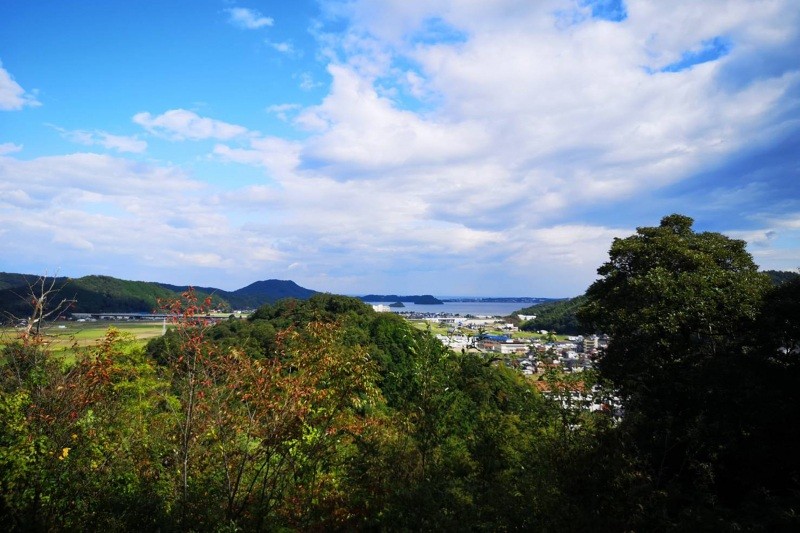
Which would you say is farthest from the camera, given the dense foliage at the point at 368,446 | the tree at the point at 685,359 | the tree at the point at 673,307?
the tree at the point at 673,307

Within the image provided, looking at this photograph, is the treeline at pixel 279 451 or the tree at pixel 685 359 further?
the tree at pixel 685 359

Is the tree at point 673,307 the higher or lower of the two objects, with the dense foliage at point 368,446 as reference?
higher

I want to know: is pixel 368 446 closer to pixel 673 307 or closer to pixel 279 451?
pixel 279 451

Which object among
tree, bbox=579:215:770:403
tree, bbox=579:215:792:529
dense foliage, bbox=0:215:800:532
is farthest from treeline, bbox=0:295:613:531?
tree, bbox=579:215:770:403

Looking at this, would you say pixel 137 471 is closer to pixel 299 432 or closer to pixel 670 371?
pixel 299 432

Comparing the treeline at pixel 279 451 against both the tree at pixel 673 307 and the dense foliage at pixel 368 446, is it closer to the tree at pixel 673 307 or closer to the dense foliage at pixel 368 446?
the dense foliage at pixel 368 446

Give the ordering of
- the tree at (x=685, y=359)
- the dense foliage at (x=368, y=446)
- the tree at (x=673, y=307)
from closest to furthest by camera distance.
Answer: the dense foliage at (x=368, y=446) → the tree at (x=685, y=359) → the tree at (x=673, y=307)

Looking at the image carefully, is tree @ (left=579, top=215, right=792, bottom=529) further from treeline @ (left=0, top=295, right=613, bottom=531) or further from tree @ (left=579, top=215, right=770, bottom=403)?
treeline @ (left=0, top=295, right=613, bottom=531)

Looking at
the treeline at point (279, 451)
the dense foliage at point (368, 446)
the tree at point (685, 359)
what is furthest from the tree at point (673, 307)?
the treeline at point (279, 451)

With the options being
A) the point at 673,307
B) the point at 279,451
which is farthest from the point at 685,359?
the point at 279,451

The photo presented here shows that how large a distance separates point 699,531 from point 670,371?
709cm

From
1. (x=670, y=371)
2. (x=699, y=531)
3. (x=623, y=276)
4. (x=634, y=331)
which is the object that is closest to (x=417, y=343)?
(x=699, y=531)

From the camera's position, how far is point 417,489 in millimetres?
4906

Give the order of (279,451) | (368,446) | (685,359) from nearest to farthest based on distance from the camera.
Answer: (279,451)
(368,446)
(685,359)
